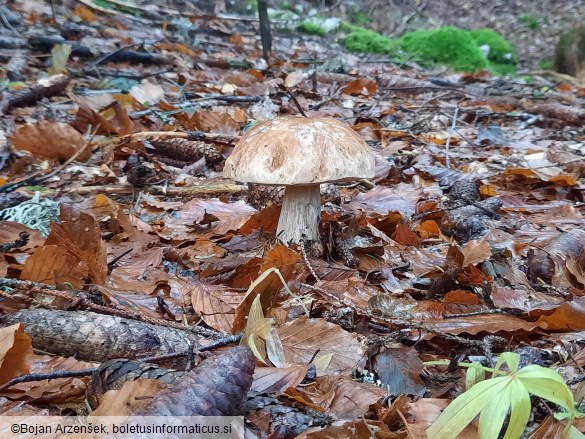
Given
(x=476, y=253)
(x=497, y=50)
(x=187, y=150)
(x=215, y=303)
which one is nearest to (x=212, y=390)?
(x=215, y=303)

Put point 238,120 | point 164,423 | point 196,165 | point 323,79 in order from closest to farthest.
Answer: point 164,423 → point 196,165 → point 238,120 → point 323,79

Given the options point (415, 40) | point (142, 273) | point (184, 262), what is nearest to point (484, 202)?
point (184, 262)

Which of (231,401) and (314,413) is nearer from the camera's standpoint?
(231,401)

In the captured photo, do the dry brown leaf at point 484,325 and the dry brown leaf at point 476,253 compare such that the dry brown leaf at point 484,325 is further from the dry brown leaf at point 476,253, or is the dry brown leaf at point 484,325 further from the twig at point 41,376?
the twig at point 41,376

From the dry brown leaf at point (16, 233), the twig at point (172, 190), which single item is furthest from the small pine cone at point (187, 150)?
the dry brown leaf at point (16, 233)

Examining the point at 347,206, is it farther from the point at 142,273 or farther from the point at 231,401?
the point at 231,401

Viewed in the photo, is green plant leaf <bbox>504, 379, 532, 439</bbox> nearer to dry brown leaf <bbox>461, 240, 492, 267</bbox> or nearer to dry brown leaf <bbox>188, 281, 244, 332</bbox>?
dry brown leaf <bbox>188, 281, 244, 332</bbox>

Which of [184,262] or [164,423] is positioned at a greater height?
[164,423]
